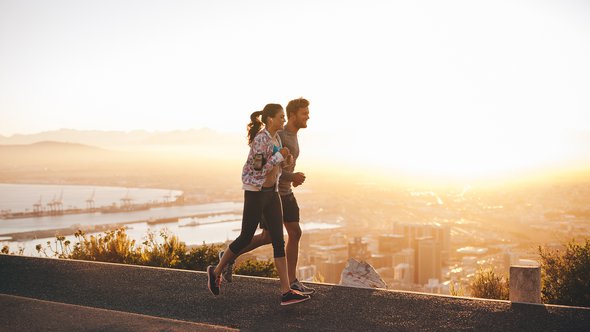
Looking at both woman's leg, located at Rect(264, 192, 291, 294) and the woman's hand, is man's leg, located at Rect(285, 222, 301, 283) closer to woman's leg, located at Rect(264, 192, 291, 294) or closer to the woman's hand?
woman's leg, located at Rect(264, 192, 291, 294)

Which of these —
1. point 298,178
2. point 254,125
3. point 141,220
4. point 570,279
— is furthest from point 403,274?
→ point 141,220

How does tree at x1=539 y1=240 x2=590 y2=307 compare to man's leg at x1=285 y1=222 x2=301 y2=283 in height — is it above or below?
below

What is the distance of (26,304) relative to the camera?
6152mm

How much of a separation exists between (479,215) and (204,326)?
76.7 ft

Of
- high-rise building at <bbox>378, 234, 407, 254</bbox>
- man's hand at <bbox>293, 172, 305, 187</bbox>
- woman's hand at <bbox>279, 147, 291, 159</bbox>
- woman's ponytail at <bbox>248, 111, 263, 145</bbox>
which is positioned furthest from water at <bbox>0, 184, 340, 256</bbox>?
woman's hand at <bbox>279, 147, 291, 159</bbox>

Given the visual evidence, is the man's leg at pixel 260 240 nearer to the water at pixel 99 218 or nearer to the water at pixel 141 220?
the water at pixel 141 220

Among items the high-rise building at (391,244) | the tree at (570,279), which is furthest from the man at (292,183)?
the high-rise building at (391,244)

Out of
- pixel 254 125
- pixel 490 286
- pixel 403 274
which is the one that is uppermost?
pixel 254 125

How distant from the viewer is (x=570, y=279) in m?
6.36

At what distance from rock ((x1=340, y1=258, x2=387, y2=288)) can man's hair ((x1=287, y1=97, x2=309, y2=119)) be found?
264 cm

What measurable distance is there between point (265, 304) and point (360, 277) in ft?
6.75

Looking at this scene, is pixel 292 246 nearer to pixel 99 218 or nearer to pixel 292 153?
pixel 292 153

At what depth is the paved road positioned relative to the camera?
4.86 m

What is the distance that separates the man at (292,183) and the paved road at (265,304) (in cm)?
39
